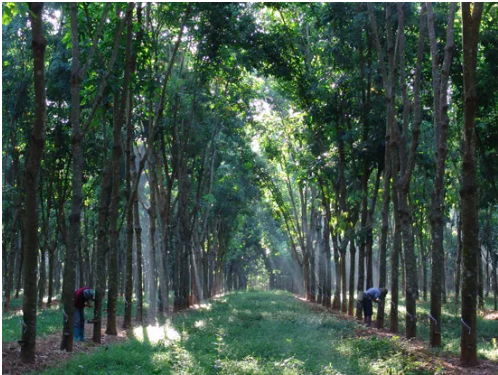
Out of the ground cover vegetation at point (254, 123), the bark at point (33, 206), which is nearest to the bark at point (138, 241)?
the ground cover vegetation at point (254, 123)

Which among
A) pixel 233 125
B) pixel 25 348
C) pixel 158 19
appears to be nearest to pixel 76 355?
pixel 25 348

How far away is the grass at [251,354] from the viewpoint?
873 cm

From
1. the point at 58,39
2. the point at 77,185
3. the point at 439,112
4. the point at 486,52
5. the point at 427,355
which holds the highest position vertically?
the point at 58,39

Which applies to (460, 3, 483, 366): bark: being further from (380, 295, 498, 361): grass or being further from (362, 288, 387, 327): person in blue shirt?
(362, 288, 387, 327): person in blue shirt

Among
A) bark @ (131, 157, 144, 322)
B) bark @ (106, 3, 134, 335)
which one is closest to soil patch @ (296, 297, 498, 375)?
bark @ (106, 3, 134, 335)

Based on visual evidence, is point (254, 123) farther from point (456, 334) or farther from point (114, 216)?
point (456, 334)

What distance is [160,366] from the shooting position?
8945 mm

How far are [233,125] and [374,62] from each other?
361 inches

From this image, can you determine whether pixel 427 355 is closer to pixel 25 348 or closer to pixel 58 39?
pixel 25 348

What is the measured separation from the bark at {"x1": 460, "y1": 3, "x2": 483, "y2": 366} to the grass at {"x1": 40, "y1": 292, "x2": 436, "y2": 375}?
112 cm

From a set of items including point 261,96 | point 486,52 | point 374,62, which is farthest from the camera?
point 261,96

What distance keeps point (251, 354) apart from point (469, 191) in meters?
5.38

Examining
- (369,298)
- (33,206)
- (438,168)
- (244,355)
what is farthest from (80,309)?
(369,298)

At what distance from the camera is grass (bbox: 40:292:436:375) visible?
28.6ft
